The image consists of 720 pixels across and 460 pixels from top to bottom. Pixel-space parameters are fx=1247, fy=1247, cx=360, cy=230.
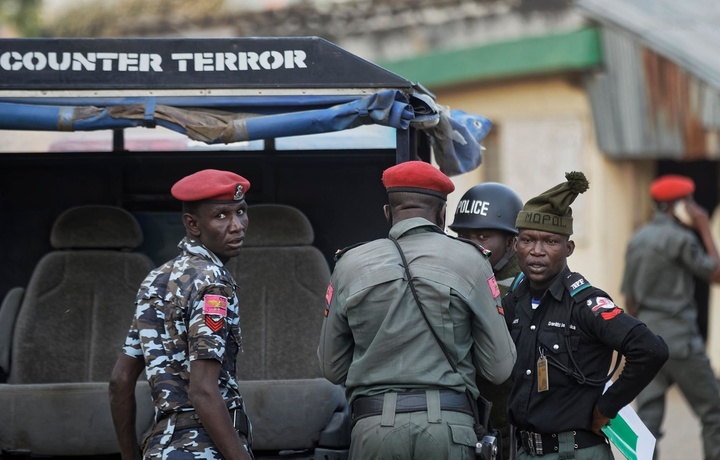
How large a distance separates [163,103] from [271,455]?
1.61 meters

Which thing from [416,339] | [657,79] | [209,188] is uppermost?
[657,79]

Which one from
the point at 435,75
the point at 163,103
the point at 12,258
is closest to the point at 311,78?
the point at 163,103

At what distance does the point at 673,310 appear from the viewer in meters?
8.26

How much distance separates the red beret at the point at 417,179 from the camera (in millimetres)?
4547

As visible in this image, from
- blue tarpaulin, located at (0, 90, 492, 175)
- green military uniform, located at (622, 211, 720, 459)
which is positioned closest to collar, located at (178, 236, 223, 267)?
blue tarpaulin, located at (0, 90, 492, 175)

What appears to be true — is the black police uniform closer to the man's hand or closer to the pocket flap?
the man's hand

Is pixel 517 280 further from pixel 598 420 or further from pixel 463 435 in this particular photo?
pixel 463 435

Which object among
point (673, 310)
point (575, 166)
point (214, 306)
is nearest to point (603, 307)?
point (214, 306)

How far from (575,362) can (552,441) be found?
309 millimetres

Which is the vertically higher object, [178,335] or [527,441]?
[178,335]

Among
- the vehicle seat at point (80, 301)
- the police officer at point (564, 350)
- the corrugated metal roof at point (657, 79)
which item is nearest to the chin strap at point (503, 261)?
the police officer at point (564, 350)

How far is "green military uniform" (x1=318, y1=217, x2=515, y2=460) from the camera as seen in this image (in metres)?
4.35

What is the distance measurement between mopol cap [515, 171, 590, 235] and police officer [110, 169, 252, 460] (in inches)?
43.4

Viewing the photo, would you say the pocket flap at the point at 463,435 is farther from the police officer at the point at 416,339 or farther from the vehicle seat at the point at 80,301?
the vehicle seat at the point at 80,301
